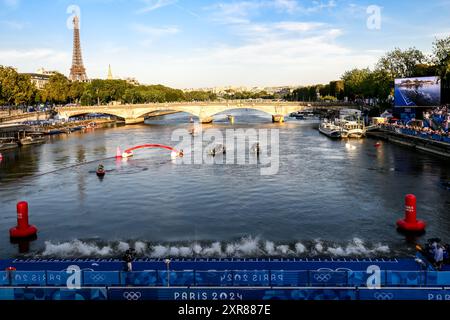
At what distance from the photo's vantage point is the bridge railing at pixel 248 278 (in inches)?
621

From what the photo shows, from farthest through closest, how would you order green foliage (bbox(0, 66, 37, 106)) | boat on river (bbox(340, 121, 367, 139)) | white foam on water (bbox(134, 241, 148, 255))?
green foliage (bbox(0, 66, 37, 106))
boat on river (bbox(340, 121, 367, 139))
white foam on water (bbox(134, 241, 148, 255))

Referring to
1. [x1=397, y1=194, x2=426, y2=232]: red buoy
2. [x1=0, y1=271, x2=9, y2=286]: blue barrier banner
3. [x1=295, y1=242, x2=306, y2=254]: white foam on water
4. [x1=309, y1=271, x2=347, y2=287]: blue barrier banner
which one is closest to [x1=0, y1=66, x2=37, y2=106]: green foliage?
[x1=295, y1=242, x2=306, y2=254]: white foam on water

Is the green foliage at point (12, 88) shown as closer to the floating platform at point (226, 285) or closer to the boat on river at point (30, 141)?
the boat on river at point (30, 141)

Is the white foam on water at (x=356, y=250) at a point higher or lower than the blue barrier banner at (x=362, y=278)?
lower

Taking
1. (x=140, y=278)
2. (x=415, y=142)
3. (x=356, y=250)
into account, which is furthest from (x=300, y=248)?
(x=415, y=142)

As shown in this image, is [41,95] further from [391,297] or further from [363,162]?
[391,297]

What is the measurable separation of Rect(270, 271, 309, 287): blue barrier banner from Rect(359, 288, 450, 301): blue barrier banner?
1.97 meters

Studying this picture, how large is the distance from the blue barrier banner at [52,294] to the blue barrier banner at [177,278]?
6.63 ft

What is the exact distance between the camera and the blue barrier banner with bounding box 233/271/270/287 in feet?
51.9

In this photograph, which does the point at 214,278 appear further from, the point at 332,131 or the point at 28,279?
the point at 332,131

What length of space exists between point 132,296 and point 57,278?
8.84 feet

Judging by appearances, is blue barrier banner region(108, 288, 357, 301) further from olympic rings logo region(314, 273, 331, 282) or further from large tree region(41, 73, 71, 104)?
large tree region(41, 73, 71, 104)

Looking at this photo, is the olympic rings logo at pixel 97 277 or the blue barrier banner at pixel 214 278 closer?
the blue barrier banner at pixel 214 278

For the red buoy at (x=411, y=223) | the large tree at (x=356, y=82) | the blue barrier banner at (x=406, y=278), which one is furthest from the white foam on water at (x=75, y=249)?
the large tree at (x=356, y=82)
